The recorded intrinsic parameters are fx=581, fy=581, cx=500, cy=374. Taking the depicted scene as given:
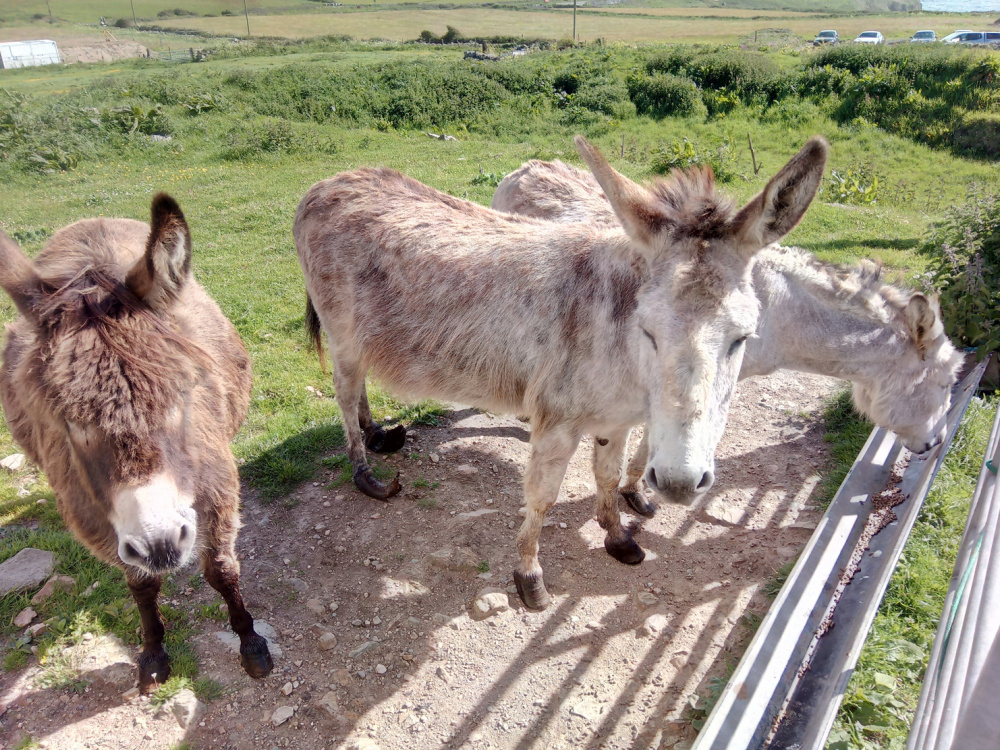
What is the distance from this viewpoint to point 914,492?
12.3ft

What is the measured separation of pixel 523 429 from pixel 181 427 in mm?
3270

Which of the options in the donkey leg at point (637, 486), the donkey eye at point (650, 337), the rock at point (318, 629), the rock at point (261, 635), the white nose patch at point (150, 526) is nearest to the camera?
the white nose patch at point (150, 526)

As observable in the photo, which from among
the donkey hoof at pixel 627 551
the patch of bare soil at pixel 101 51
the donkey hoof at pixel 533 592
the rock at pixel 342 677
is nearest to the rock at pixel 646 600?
the donkey hoof at pixel 627 551

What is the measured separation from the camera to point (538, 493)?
11.1 ft

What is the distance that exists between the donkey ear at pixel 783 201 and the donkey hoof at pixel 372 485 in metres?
3.01

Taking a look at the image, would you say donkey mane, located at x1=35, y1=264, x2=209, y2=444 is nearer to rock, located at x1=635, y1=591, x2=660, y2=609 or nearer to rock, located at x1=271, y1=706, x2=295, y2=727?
rock, located at x1=271, y1=706, x2=295, y2=727

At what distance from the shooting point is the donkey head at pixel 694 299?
7.35 ft

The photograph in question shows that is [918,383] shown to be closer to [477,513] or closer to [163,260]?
[477,513]

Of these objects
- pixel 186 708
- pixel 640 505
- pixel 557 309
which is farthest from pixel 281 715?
pixel 640 505

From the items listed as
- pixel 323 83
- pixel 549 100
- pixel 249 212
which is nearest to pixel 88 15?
pixel 323 83

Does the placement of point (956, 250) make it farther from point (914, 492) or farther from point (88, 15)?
point (88, 15)

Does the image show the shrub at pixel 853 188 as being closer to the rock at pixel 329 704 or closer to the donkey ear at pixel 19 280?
the rock at pixel 329 704

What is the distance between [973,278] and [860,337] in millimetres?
2426

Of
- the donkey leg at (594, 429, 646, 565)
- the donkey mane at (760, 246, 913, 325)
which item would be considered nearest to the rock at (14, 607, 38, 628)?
the donkey leg at (594, 429, 646, 565)
